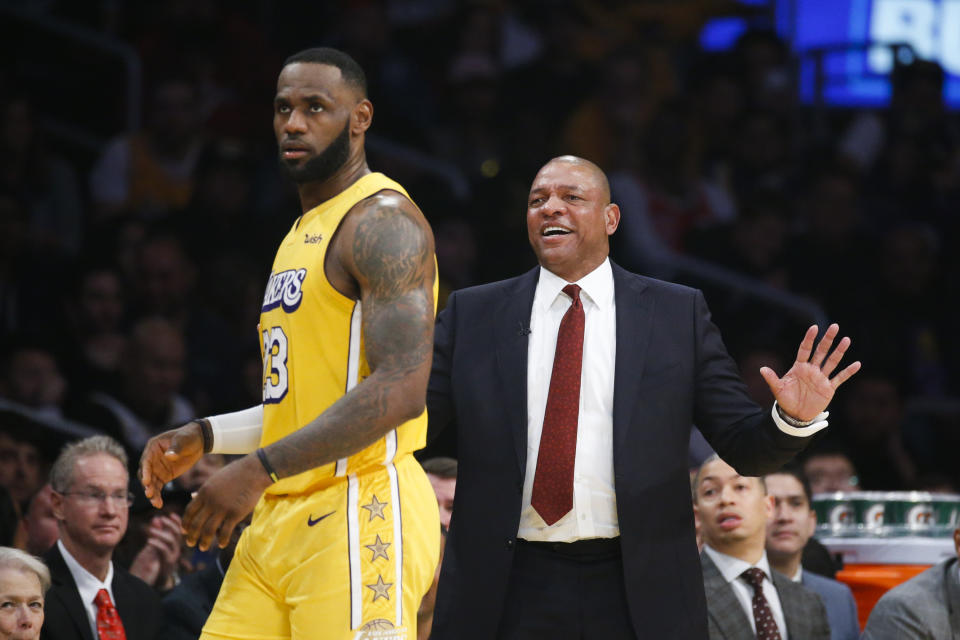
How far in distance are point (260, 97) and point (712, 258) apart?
114 inches

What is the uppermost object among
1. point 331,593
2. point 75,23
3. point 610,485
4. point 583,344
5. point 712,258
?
point 75,23

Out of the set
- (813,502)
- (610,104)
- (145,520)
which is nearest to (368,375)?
(145,520)

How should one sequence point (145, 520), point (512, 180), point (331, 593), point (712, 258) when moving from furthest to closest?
point (712, 258) < point (512, 180) < point (145, 520) < point (331, 593)

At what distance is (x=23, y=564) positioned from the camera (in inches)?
163

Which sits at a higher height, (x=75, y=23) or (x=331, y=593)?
(x=75, y=23)

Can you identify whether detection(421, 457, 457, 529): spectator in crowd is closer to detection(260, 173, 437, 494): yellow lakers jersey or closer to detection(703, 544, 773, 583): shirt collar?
detection(703, 544, 773, 583): shirt collar

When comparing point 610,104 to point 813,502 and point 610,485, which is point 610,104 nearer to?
point 813,502

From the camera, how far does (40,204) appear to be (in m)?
7.67

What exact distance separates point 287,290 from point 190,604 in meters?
2.02

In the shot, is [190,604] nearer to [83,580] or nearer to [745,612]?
[83,580]

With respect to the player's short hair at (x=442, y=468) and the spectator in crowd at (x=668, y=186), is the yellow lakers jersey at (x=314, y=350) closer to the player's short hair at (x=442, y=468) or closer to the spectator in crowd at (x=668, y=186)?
the player's short hair at (x=442, y=468)

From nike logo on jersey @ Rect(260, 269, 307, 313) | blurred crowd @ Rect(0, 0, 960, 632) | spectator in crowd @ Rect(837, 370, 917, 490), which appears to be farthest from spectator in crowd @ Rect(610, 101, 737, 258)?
nike logo on jersey @ Rect(260, 269, 307, 313)

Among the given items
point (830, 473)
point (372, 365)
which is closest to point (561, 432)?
point (372, 365)

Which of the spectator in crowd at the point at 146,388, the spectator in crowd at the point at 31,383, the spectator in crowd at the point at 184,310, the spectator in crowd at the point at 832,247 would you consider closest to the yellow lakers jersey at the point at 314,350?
the spectator in crowd at the point at 146,388
